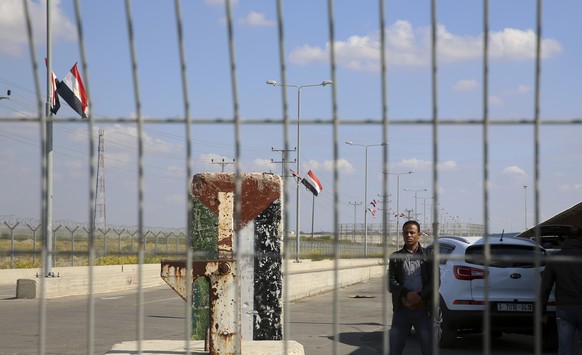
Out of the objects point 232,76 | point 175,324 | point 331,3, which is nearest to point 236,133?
point 232,76

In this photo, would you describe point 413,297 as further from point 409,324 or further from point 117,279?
point 117,279

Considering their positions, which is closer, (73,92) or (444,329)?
(444,329)

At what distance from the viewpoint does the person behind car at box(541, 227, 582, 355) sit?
8.66 m

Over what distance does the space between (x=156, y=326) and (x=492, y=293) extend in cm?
633

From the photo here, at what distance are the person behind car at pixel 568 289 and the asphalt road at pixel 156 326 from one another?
2.03 metres

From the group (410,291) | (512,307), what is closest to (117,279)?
(512,307)

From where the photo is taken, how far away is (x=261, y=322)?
9.08m

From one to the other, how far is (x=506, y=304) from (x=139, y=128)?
8.93m

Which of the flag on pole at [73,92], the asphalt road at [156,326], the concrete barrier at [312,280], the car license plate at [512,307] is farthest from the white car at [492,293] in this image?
the flag on pole at [73,92]

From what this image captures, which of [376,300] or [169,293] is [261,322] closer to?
[376,300]

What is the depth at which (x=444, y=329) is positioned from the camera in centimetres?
1275

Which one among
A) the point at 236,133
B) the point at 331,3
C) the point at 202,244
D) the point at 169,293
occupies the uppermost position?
the point at 331,3

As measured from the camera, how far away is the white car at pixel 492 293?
12.1 meters

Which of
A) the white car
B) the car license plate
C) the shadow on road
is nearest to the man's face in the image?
the white car
